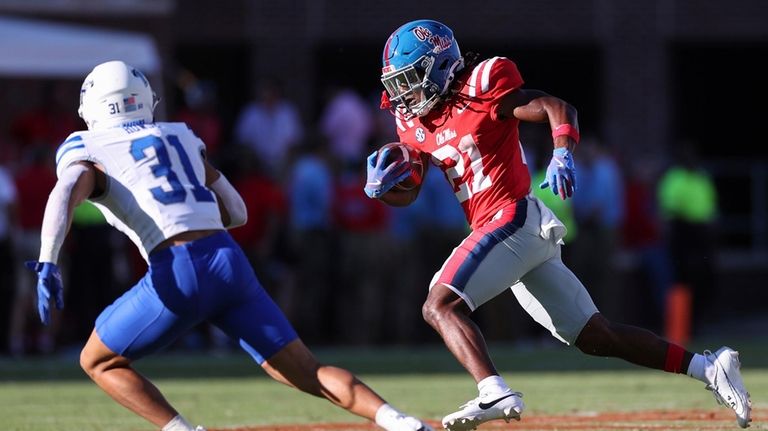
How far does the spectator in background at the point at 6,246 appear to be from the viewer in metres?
13.7

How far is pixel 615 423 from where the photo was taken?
805 cm

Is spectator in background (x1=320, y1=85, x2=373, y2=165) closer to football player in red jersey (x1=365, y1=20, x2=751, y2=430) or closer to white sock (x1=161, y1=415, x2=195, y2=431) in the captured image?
football player in red jersey (x1=365, y1=20, x2=751, y2=430)

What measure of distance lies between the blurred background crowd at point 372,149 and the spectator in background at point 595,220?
0.02m

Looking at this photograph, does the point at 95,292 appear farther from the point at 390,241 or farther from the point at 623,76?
the point at 623,76

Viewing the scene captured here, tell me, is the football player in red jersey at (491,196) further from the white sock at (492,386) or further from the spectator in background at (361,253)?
the spectator in background at (361,253)

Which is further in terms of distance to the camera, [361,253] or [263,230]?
[361,253]

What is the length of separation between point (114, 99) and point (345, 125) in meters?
9.63

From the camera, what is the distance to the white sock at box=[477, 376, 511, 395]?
646cm

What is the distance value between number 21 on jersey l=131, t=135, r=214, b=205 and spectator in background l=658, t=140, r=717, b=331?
32.2 ft

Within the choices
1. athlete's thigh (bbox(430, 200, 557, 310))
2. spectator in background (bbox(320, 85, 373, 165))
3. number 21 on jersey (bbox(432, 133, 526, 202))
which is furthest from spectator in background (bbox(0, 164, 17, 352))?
athlete's thigh (bbox(430, 200, 557, 310))

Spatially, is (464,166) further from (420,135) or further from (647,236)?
(647,236)

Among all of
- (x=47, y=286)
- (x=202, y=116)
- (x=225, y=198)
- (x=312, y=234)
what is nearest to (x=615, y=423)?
(x=225, y=198)

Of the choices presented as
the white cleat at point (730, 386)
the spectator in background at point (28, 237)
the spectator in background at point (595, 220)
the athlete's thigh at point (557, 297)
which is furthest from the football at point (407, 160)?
the spectator in background at point (595, 220)

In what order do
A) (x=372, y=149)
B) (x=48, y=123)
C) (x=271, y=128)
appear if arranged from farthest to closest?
(x=271, y=128) < (x=372, y=149) < (x=48, y=123)
